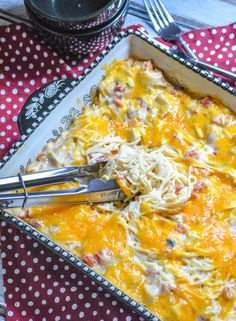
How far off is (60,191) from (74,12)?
0.95 metres

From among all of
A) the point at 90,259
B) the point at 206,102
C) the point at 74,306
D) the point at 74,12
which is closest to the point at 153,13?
the point at 74,12

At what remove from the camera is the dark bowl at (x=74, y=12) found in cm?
249

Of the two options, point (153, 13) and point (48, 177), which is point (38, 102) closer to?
point (48, 177)

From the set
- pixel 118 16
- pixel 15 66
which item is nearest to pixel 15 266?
pixel 15 66

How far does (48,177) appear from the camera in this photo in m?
2.09

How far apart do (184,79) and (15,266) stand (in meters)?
0.98

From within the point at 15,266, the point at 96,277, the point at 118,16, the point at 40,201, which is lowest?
the point at 15,266

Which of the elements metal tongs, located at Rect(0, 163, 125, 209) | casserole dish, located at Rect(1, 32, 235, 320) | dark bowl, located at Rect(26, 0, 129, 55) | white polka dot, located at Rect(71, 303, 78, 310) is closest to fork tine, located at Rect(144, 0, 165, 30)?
dark bowl, located at Rect(26, 0, 129, 55)

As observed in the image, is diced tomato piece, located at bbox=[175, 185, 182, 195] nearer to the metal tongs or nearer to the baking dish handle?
the metal tongs

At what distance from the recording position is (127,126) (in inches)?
90.4

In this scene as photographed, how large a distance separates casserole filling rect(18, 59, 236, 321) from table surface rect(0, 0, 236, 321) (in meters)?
0.50

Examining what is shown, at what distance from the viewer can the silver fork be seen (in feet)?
8.60

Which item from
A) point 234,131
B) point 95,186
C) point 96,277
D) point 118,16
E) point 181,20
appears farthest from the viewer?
point 181,20

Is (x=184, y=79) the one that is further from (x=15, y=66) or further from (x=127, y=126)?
(x=15, y=66)
